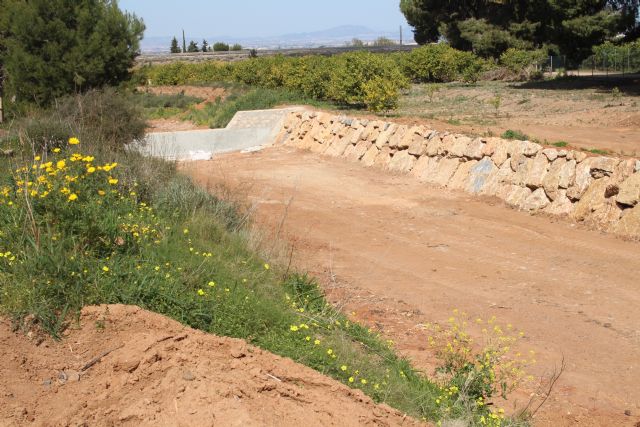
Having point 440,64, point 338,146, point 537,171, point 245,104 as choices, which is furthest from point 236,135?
point 440,64

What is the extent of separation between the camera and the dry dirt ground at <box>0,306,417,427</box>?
4434 millimetres

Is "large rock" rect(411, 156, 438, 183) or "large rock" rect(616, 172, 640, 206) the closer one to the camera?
"large rock" rect(616, 172, 640, 206)

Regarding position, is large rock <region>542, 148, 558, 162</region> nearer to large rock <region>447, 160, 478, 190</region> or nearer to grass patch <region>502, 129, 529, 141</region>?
large rock <region>447, 160, 478, 190</region>

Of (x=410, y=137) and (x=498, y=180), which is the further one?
(x=410, y=137)

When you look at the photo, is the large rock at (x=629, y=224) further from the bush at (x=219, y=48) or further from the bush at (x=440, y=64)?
the bush at (x=219, y=48)

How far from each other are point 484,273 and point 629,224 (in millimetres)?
3180

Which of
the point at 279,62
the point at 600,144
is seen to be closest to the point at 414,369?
the point at 600,144

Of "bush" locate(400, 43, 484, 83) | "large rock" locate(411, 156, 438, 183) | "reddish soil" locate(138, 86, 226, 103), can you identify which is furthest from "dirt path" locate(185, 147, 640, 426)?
"bush" locate(400, 43, 484, 83)

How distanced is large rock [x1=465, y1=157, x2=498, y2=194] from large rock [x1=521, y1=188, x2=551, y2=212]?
1402mm

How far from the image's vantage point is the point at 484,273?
35.1ft

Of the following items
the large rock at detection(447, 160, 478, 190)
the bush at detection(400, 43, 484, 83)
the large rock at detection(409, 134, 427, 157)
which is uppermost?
the bush at detection(400, 43, 484, 83)

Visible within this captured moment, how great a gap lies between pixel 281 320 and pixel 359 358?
0.70m

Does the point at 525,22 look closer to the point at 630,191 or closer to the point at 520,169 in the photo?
the point at 520,169

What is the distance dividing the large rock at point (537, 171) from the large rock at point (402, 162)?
13.1ft
